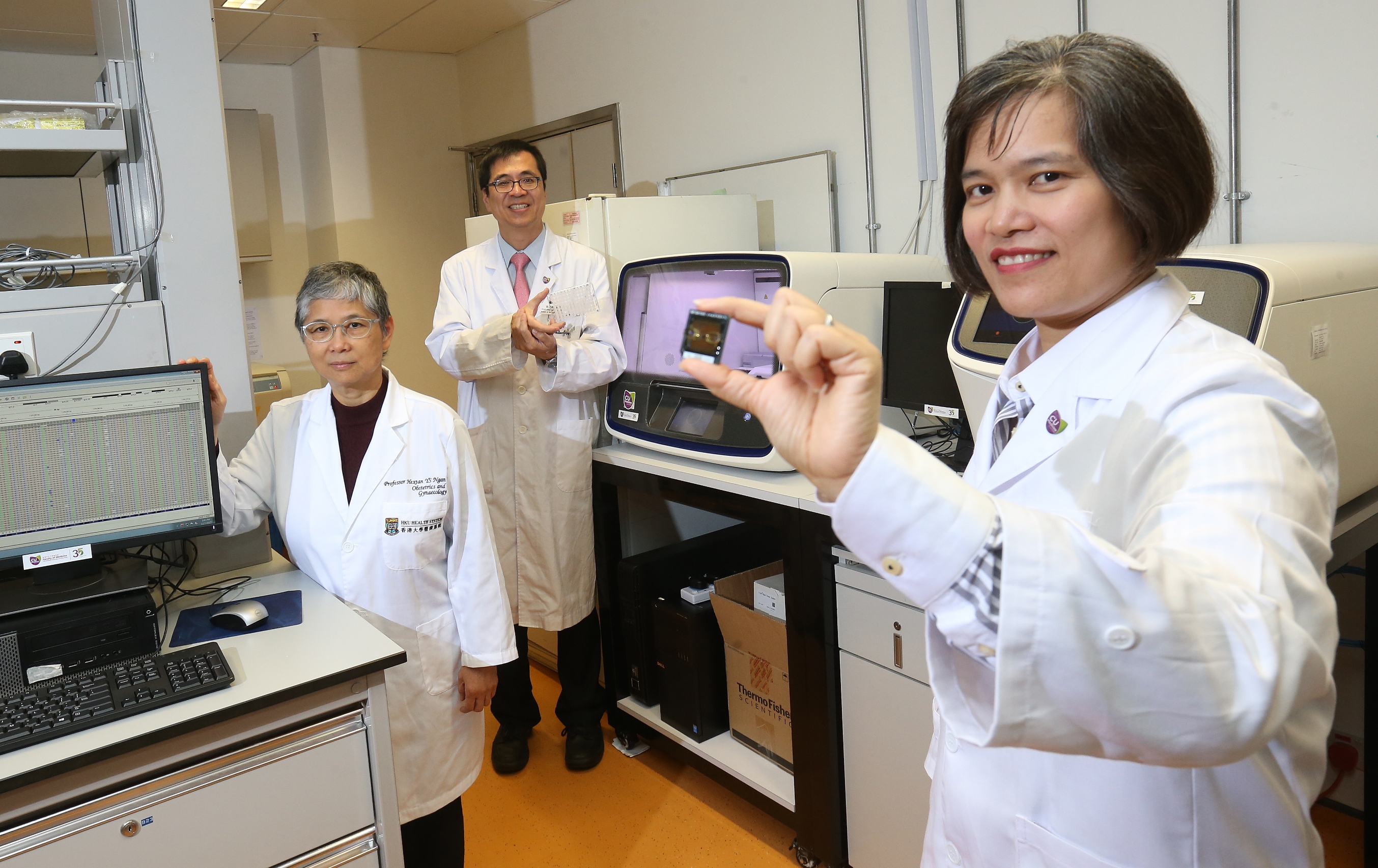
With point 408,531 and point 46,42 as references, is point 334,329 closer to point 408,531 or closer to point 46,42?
point 408,531

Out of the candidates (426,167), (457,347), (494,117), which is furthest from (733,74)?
(426,167)

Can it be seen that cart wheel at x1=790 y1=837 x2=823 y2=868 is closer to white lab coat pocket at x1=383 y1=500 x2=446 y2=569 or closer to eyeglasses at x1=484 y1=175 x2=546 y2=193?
white lab coat pocket at x1=383 y1=500 x2=446 y2=569

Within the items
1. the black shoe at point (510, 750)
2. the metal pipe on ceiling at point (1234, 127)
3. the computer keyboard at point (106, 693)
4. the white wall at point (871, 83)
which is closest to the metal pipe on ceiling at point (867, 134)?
the white wall at point (871, 83)

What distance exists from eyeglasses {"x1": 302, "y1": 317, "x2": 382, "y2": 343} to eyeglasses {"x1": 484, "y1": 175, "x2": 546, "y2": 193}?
3.12ft

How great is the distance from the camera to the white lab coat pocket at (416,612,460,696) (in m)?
1.69

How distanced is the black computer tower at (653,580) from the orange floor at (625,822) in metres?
0.24

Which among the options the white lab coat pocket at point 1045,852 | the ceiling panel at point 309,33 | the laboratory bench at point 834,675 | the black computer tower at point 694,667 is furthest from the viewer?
the ceiling panel at point 309,33

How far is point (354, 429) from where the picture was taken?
5.68 ft

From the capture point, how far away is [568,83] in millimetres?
3869

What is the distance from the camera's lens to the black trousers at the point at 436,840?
1743mm

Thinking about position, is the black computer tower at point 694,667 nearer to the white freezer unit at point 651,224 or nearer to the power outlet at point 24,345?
the white freezer unit at point 651,224

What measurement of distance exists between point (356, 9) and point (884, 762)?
11.7 feet

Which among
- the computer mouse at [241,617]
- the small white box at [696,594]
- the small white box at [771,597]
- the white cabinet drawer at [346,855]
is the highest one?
the computer mouse at [241,617]

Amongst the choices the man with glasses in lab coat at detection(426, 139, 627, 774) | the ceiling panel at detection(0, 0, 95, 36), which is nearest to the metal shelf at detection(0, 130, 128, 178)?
the man with glasses in lab coat at detection(426, 139, 627, 774)
